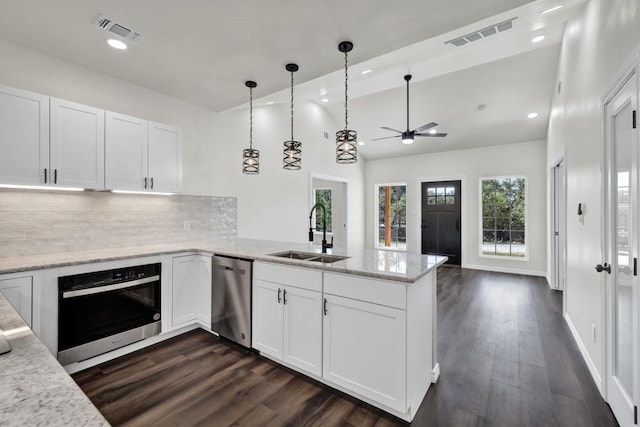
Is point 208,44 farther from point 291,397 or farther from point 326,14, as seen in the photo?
point 291,397

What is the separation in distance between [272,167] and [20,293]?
352 cm

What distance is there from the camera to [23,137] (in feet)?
7.62

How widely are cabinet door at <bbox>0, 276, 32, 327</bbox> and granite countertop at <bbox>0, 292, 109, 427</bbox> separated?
1592 mm

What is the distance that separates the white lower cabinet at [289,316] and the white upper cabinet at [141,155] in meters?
1.54

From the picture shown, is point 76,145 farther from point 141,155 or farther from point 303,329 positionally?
point 303,329

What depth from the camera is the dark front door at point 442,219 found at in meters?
6.86

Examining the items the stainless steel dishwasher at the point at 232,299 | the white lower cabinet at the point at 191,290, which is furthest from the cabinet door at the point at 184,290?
the stainless steel dishwasher at the point at 232,299

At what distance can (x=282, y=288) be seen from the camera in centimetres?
241

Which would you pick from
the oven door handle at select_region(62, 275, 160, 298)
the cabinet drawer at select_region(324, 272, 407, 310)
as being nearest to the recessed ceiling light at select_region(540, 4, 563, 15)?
the cabinet drawer at select_region(324, 272, 407, 310)

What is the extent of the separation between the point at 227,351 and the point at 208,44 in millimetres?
2726

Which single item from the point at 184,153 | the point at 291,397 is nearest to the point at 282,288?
the point at 291,397

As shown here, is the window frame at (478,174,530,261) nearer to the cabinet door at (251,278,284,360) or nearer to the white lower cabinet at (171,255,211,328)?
the cabinet door at (251,278,284,360)

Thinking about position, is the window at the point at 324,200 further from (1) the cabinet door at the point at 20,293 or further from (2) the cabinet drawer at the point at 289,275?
(1) the cabinet door at the point at 20,293

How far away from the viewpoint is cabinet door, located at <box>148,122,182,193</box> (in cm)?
312
